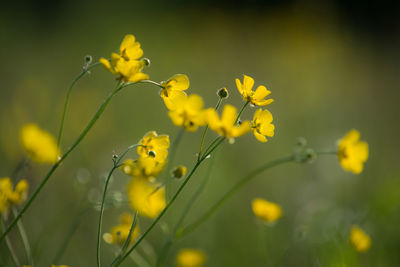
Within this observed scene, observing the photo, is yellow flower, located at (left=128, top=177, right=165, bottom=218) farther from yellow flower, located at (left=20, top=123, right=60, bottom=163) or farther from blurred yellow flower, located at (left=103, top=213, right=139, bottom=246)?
yellow flower, located at (left=20, top=123, right=60, bottom=163)

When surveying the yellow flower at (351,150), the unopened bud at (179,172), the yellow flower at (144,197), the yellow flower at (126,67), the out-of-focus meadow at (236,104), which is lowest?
the yellow flower at (144,197)

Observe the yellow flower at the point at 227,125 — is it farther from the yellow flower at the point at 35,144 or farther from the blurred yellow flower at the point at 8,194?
the blurred yellow flower at the point at 8,194

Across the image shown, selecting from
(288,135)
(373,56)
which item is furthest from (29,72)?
(373,56)

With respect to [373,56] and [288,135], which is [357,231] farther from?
[373,56]

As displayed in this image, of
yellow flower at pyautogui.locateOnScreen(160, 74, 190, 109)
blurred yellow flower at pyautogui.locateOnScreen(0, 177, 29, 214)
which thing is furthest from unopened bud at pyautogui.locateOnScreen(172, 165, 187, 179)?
blurred yellow flower at pyautogui.locateOnScreen(0, 177, 29, 214)

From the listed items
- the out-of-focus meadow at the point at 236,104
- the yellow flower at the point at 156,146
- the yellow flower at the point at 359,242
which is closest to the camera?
the yellow flower at the point at 156,146

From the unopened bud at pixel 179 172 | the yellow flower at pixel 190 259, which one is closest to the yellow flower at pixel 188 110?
the unopened bud at pixel 179 172

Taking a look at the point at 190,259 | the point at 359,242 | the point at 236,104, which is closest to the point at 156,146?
the point at 190,259
